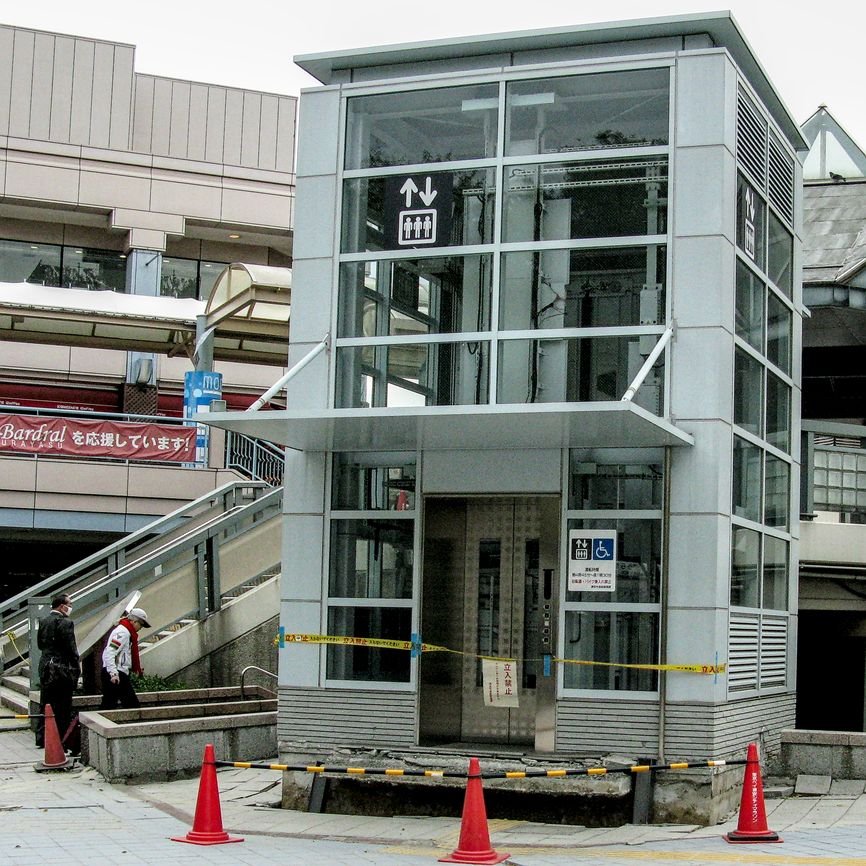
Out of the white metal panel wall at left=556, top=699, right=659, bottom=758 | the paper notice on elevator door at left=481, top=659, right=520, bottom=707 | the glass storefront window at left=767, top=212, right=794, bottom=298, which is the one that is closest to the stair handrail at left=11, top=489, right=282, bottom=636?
the paper notice on elevator door at left=481, top=659, right=520, bottom=707

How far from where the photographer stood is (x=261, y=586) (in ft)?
64.4

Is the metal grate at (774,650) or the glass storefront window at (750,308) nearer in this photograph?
the glass storefront window at (750,308)

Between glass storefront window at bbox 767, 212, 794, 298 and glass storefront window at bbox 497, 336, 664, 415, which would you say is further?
glass storefront window at bbox 767, 212, 794, 298

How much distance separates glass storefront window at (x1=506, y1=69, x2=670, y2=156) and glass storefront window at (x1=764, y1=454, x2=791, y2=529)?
12.6 ft

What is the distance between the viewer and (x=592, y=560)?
43.1ft

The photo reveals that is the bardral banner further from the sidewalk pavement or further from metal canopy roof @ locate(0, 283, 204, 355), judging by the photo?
the sidewalk pavement

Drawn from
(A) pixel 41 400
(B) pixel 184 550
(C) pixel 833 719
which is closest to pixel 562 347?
(B) pixel 184 550

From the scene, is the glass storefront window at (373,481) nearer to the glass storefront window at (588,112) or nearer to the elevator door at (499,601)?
the elevator door at (499,601)

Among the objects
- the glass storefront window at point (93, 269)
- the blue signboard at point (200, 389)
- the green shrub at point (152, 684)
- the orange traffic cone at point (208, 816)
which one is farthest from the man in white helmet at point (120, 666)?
the glass storefront window at point (93, 269)

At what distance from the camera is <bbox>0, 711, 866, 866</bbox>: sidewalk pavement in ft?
34.8

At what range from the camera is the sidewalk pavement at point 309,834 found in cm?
1062

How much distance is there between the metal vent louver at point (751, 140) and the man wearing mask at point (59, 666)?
8.87 metres

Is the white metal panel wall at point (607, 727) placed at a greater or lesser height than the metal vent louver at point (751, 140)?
lesser

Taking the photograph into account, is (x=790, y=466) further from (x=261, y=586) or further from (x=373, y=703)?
(x=261, y=586)
